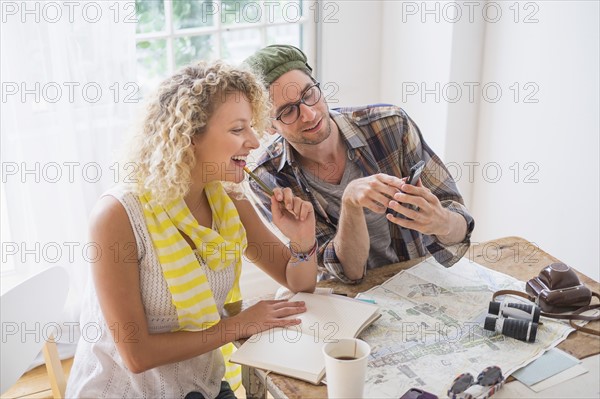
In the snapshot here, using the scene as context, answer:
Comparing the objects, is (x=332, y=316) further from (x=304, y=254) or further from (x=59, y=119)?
(x=59, y=119)

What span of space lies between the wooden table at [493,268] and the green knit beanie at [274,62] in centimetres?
60

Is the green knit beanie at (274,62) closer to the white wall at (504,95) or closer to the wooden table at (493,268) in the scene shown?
the wooden table at (493,268)

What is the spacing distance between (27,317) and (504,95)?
1978 mm

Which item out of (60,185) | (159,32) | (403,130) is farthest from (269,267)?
(159,32)

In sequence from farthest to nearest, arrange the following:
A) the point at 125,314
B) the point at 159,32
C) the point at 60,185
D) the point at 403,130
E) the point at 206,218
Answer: the point at 159,32
the point at 60,185
the point at 403,130
the point at 206,218
the point at 125,314

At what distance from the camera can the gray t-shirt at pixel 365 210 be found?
201cm

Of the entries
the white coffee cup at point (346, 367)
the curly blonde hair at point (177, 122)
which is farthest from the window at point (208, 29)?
the white coffee cup at point (346, 367)

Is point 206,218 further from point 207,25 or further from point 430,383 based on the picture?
point 207,25

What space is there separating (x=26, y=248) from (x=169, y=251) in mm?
1298

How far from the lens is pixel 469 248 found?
188 centimetres

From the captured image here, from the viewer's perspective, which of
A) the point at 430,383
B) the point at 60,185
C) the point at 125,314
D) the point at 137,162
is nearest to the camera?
the point at 430,383

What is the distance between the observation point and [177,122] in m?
1.56

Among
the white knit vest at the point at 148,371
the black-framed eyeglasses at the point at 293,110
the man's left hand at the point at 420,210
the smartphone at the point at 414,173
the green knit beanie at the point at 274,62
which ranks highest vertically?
the green knit beanie at the point at 274,62

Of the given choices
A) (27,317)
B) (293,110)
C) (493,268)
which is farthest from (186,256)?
(493,268)
